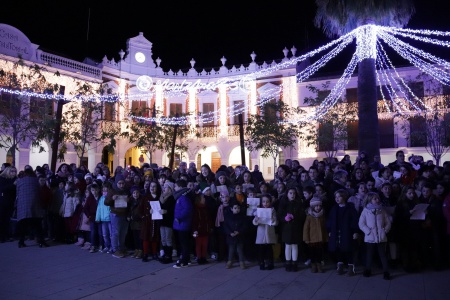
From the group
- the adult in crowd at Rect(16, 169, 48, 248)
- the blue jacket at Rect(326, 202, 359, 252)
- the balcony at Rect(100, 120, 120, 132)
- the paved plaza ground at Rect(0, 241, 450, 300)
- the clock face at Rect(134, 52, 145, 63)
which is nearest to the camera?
the paved plaza ground at Rect(0, 241, 450, 300)

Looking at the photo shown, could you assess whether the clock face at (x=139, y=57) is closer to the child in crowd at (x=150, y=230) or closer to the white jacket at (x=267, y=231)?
the child in crowd at (x=150, y=230)

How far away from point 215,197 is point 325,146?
17.2 meters

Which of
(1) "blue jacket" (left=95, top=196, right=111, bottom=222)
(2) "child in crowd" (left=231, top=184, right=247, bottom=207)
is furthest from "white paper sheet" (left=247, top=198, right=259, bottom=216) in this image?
(1) "blue jacket" (left=95, top=196, right=111, bottom=222)

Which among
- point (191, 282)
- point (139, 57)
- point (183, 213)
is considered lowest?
point (191, 282)

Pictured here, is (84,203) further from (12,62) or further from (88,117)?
(12,62)

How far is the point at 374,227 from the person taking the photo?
708 centimetres

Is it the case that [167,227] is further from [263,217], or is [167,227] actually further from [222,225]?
[263,217]

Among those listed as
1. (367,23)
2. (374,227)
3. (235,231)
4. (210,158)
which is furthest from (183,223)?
(210,158)

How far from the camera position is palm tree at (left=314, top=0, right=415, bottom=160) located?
1326cm

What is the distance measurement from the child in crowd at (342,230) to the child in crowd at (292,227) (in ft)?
1.73

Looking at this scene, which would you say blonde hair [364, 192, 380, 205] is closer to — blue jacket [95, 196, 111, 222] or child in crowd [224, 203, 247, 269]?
child in crowd [224, 203, 247, 269]

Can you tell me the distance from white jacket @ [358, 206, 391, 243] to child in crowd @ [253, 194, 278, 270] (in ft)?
5.26

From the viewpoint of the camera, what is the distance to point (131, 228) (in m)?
9.16

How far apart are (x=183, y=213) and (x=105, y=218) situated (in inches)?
88.6
